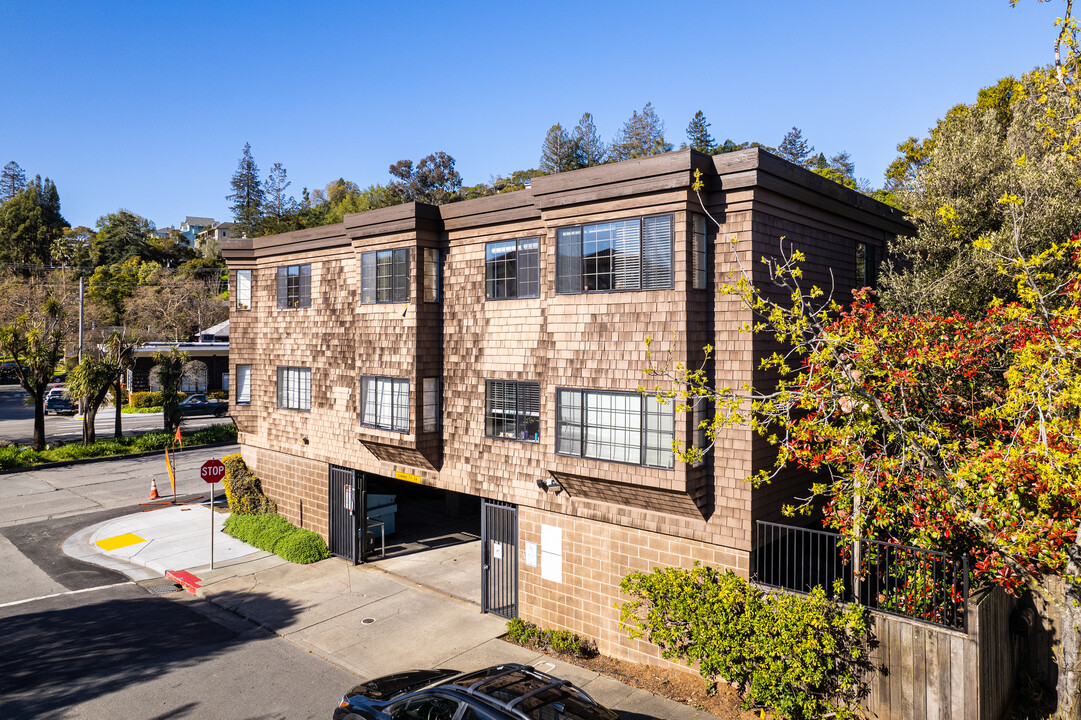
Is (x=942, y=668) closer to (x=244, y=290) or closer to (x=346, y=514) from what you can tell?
(x=346, y=514)

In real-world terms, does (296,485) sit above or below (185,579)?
above

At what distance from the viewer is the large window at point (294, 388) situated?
19.0m

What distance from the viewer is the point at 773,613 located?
384 inches

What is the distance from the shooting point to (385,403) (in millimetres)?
16281

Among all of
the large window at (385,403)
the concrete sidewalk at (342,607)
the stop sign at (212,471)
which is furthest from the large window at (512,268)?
the stop sign at (212,471)

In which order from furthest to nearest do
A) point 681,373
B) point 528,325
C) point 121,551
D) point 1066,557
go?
point 121,551 → point 528,325 → point 681,373 → point 1066,557

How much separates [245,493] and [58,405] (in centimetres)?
3612

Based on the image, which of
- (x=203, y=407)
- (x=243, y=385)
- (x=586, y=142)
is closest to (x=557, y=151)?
(x=586, y=142)

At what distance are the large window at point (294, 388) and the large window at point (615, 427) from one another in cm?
959

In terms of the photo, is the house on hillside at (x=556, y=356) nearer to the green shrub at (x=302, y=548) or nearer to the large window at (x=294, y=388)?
the large window at (x=294, y=388)

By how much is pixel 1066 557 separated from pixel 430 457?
12.0 meters

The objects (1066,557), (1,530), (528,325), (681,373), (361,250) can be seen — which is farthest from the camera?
(1,530)

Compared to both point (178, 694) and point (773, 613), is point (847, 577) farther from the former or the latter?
point (178, 694)

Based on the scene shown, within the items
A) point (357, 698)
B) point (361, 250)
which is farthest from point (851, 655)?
point (361, 250)
